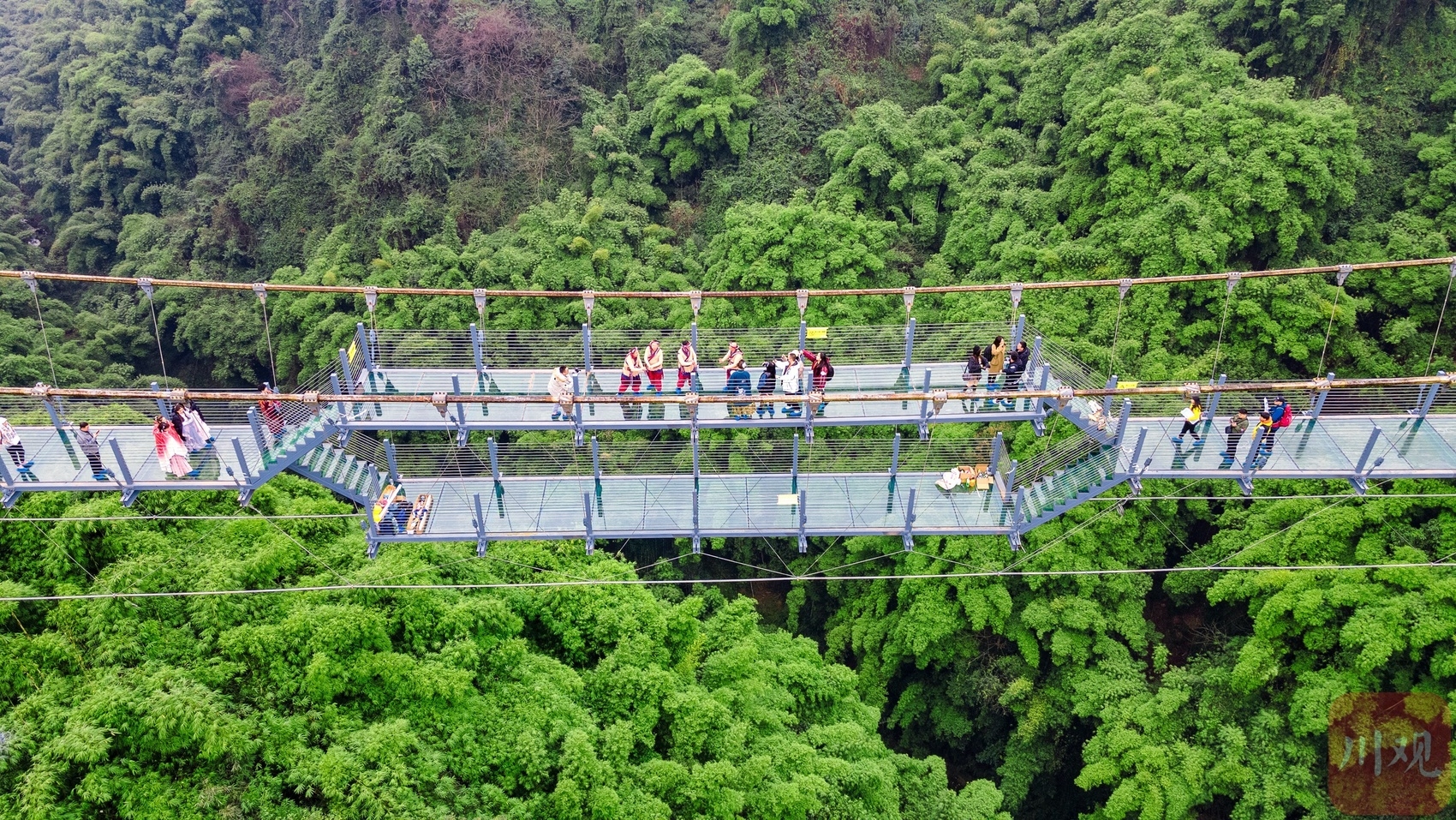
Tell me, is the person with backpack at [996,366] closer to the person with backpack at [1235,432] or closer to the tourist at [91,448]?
the person with backpack at [1235,432]

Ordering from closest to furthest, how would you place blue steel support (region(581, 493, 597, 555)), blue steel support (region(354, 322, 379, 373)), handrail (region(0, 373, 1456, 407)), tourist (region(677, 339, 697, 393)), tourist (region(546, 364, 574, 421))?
handrail (region(0, 373, 1456, 407)), blue steel support (region(581, 493, 597, 555)), tourist (region(546, 364, 574, 421)), tourist (region(677, 339, 697, 393)), blue steel support (region(354, 322, 379, 373))

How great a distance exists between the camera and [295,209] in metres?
28.1

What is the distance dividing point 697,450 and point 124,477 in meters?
6.40

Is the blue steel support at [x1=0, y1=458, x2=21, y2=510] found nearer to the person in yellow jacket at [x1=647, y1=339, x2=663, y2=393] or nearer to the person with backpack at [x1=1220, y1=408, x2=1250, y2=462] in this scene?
the person in yellow jacket at [x1=647, y1=339, x2=663, y2=393]

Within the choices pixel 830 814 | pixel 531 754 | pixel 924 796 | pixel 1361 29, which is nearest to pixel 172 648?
pixel 531 754

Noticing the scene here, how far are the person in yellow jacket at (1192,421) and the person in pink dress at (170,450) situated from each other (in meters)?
11.4

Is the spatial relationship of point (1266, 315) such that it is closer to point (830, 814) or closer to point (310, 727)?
point (830, 814)

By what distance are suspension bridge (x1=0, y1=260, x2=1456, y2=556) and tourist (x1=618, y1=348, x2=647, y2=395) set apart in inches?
12.0

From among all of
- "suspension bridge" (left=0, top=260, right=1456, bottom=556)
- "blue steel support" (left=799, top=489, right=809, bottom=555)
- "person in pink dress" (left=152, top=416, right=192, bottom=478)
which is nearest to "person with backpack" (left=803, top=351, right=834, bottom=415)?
"suspension bridge" (left=0, top=260, right=1456, bottom=556)

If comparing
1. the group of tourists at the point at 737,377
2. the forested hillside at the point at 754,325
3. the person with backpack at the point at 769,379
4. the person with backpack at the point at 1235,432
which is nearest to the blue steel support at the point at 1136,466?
the person with backpack at the point at 1235,432

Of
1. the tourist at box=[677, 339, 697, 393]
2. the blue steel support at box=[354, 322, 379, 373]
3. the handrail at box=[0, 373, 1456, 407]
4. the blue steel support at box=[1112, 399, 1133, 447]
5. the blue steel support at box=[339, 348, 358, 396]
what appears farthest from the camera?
the blue steel support at box=[354, 322, 379, 373]

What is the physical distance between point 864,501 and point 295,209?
22448 mm

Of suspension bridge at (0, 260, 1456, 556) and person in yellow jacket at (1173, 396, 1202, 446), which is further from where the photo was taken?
person in yellow jacket at (1173, 396, 1202, 446)

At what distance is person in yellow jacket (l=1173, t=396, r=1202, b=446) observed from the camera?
1156 cm
